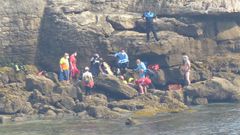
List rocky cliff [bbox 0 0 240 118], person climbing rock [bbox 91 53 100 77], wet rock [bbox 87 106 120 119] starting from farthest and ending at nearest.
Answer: person climbing rock [bbox 91 53 100 77] < rocky cliff [bbox 0 0 240 118] < wet rock [bbox 87 106 120 119]

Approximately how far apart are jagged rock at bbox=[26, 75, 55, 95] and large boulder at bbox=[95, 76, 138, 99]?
3154 millimetres

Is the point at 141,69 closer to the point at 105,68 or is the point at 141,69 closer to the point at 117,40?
the point at 105,68

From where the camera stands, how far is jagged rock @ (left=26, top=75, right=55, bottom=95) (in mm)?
43844

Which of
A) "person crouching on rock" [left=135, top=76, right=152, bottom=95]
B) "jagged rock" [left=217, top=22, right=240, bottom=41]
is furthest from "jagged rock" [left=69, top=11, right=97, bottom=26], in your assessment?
"jagged rock" [left=217, top=22, right=240, bottom=41]

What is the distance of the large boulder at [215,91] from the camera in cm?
4312

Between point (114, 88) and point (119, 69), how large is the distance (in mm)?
4732

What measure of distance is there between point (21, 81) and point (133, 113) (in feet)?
36.4

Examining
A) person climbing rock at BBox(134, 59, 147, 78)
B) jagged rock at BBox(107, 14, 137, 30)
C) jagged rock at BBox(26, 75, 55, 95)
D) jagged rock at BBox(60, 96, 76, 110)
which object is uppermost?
jagged rock at BBox(107, 14, 137, 30)

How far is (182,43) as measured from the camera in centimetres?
4766

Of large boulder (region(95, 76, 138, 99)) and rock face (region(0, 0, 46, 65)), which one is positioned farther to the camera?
rock face (region(0, 0, 46, 65))

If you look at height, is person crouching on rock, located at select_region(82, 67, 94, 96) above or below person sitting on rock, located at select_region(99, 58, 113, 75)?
below

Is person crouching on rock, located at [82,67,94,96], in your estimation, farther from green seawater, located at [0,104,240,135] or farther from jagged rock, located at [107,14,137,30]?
jagged rock, located at [107,14,137,30]

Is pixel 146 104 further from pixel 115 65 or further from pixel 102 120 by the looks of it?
pixel 115 65

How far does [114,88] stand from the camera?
141ft
